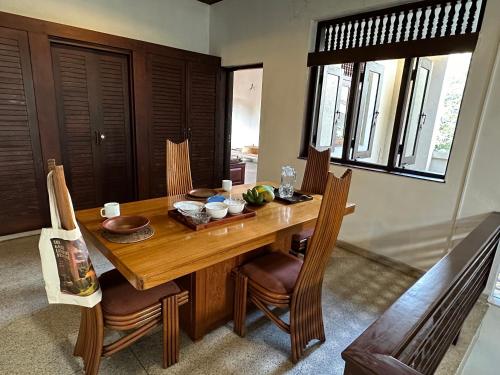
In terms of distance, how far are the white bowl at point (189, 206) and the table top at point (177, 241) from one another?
9 centimetres

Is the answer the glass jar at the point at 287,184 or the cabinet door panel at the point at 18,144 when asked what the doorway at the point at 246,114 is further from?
the glass jar at the point at 287,184

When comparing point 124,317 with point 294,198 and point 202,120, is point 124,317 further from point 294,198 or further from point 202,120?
point 202,120

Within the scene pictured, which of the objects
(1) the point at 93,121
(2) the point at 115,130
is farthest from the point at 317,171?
(1) the point at 93,121

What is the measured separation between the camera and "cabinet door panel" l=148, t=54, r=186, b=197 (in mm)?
3375

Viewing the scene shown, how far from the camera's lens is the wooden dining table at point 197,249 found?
1.16m

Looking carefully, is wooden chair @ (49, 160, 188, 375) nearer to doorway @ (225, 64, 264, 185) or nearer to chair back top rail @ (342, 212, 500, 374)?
chair back top rail @ (342, 212, 500, 374)

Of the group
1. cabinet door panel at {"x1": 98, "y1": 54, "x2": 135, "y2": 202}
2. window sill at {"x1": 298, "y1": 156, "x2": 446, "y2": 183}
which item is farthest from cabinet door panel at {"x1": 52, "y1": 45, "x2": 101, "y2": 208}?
window sill at {"x1": 298, "y1": 156, "x2": 446, "y2": 183}

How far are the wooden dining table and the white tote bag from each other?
0.13 m

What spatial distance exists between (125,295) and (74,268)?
346 millimetres

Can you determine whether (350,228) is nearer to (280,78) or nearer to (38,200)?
(280,78)

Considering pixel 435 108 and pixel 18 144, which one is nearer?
pixel 18 144

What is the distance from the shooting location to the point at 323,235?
1.41 metres

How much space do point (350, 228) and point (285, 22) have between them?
2.36 metres

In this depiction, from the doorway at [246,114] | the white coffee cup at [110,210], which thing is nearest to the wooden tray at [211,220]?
the white coffee cup at [110,210]
